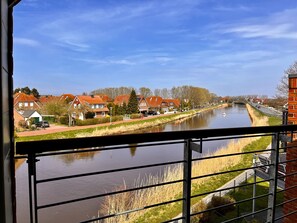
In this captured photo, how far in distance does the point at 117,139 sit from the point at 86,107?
26.3 meters

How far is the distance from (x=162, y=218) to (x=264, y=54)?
52.9 feet

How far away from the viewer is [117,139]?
1040 mm

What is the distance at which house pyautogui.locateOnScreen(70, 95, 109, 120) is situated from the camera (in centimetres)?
2549

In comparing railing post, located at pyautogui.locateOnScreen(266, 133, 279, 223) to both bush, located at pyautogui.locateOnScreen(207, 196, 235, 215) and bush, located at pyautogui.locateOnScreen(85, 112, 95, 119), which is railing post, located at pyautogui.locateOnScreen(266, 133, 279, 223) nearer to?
bush, located at pyautogui.locateOnScreen(207, 196, 235, 215)

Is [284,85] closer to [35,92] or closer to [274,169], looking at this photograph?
[274,169]

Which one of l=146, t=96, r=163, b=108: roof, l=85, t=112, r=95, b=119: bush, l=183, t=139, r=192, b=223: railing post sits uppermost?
l=183, t=139, r=192, b=223: railing post

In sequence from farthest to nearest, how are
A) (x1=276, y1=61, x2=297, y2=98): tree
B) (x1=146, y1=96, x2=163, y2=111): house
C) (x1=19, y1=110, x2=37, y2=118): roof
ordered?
(x1=146, y1=96, x2=163, y2=111): house, (x1=19, y1=110, x2=37, y2=118): roof, (x1=276, y1=61, x2=297, y2=98): tree

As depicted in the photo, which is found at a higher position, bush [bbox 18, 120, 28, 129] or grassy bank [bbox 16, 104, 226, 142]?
bush [bbox 18, 120, 28, 129]

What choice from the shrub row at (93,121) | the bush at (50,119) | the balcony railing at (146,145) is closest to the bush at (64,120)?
the bush at (50,119)

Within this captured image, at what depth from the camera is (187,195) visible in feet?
4.06

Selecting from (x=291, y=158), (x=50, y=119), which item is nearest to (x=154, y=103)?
(x=50, y=119)

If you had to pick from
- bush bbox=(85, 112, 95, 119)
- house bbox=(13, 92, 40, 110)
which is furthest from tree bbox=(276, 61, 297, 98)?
house bbox=(13, 92, 40, 110)

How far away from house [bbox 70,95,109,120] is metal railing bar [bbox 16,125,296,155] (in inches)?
948

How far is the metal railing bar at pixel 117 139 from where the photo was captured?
864mm
